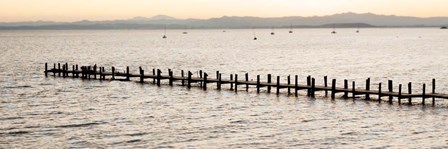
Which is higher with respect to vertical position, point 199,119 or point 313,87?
point 313,87

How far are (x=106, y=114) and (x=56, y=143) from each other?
9.75 m

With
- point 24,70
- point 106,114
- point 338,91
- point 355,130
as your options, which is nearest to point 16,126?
point 106,114

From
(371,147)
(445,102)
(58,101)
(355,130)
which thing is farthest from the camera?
(58,101)

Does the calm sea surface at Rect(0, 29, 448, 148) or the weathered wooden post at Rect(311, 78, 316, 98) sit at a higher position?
the weathered wooden post at Rect(311, 78, 316, 98)

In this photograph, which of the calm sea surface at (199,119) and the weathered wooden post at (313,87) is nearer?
the calm sea surface at (199,119)

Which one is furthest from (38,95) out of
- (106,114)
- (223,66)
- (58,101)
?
(223,66)

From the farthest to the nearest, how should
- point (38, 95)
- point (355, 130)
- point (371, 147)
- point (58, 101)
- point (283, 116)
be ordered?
point (38, 95), point (58, 101), point (283, 116), point (355, 130), point (371, 147)

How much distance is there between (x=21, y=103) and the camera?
156 feet

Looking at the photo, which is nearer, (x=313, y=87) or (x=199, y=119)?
(x=199, y=119)

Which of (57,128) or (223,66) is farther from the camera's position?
(223,66)

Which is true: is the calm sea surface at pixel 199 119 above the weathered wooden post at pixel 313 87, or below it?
below

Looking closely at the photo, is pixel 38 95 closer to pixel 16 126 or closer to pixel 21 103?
pixel 21 103

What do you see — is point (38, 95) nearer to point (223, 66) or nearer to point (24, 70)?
point (24, 70)

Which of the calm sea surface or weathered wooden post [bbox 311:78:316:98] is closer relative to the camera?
the calm sea surface
